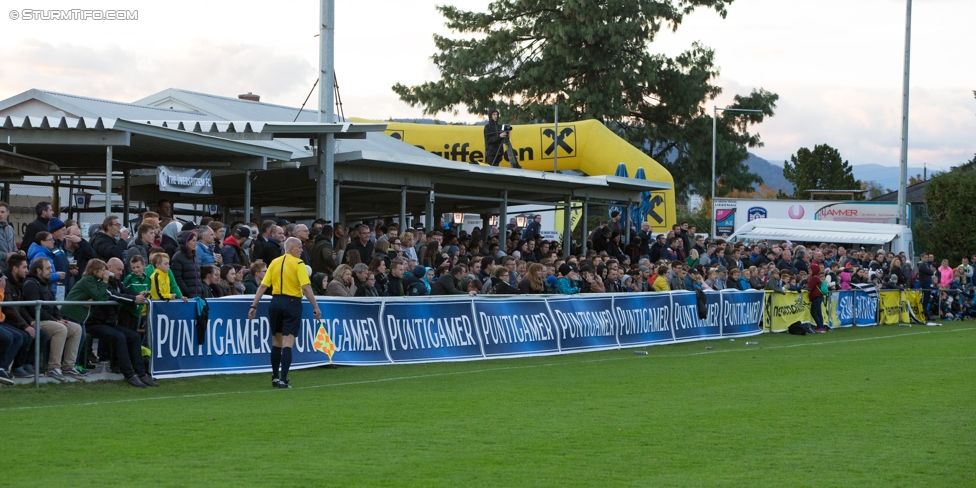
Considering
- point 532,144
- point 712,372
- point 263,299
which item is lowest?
point 712,372

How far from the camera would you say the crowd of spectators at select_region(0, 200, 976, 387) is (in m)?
12.9

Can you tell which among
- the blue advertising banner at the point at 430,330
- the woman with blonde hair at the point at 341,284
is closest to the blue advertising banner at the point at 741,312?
the blue advertising banner at the point at 430,330

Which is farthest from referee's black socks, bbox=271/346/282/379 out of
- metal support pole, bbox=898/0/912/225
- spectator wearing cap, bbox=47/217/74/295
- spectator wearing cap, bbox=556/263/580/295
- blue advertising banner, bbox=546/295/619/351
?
metal support pole, bbox=898/0/912/225

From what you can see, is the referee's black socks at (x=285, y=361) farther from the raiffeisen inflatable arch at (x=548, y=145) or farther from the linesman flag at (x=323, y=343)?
the raiffeisen inflatable arch at (x=548, y=145)

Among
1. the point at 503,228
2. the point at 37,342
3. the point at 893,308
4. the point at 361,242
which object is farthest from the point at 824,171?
the point at 37,342

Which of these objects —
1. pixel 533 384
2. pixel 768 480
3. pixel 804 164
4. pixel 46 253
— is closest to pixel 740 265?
pixel 533 384

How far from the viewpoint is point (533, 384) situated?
13.9m

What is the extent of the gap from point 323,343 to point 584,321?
5.90 m

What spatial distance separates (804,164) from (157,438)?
103388 millimetres

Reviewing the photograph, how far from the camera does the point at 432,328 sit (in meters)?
17.0

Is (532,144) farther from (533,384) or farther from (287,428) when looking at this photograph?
(287,428)

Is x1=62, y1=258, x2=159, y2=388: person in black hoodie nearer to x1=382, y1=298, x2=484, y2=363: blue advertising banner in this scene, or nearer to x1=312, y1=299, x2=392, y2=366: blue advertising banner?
x1=312, y1=299, x2=392, y2=366: blue advertising banner

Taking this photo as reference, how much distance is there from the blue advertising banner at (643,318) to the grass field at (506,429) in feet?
15.9

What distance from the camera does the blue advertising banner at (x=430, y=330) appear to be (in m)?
16.5
